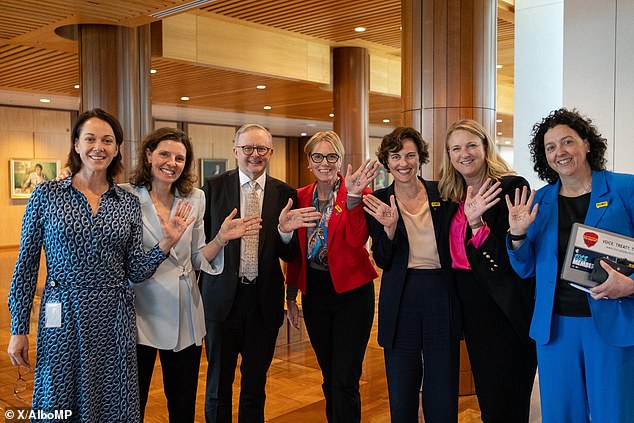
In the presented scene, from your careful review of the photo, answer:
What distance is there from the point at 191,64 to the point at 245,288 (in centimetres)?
769

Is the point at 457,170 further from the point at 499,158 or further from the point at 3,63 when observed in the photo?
the point at 3,63

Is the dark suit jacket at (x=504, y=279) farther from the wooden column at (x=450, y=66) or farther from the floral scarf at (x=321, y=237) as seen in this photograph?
the wooden column at (x=450, y=66)

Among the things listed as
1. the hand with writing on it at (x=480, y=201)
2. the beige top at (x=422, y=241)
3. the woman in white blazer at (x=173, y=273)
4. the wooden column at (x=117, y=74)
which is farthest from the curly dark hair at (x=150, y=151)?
the wooden column at (x=117, y=74)

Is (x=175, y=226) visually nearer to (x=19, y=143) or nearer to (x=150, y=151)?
(x=150, y=151)

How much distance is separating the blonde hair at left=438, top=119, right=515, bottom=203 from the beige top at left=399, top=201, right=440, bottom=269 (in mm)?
148

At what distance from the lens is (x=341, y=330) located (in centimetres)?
328

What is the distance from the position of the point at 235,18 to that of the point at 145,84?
2315mm

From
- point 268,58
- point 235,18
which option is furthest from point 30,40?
point 268,58

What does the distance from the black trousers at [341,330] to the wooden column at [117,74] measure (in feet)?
16.4

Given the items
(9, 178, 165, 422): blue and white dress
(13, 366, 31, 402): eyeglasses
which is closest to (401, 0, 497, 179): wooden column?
(9, 178, 165, 422): blue and white dress

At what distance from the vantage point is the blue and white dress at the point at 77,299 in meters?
2.57

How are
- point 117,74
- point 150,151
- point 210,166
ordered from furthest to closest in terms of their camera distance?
1. point 210,166
2. point 117,74
3. point 150,151

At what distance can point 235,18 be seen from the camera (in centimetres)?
946

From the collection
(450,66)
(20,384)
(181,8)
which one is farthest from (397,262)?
(181,8)
